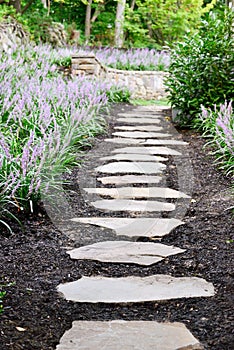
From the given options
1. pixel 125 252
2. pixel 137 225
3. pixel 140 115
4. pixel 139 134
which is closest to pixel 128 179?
pixel 137 225

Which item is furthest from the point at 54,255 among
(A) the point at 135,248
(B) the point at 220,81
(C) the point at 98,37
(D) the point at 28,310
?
(C) the point at 98,37

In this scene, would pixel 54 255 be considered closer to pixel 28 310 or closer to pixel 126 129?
pixel 28 310

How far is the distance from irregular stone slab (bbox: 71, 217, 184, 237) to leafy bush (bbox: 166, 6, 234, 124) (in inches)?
104

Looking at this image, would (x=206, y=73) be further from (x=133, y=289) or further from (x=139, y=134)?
(x=133, y=289)

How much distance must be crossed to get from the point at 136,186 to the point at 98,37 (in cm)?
1408

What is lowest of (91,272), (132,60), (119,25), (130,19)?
(91,272)

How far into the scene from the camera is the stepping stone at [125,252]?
2.64m

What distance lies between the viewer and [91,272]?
2.50 meters

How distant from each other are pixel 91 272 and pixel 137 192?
1.27 meters

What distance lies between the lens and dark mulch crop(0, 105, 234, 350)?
194 cm

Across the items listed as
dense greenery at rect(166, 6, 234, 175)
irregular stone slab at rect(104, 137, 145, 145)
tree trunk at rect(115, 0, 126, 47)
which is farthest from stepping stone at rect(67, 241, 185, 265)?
tree trunk at rect(115, 0, 126, 47)

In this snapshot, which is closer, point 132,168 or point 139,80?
point 132,168

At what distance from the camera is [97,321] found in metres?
2.02

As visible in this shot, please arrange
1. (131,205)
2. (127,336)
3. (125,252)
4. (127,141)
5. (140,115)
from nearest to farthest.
Answer: (127,336)
(125,252)
(131,205)
(127,141)
(140,115)
